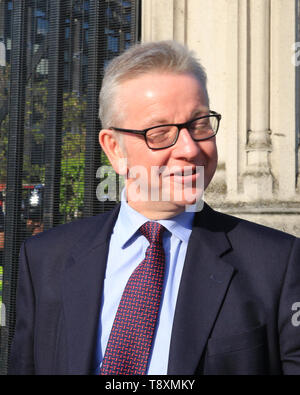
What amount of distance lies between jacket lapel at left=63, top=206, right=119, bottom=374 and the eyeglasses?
0.36 meters

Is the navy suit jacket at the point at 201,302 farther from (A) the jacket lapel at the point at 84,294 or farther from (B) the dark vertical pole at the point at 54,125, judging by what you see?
(B) the dark vertical pole at the point at 54,125

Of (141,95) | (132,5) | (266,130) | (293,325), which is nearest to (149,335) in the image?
(293,325)

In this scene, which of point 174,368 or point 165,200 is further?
point 165,200

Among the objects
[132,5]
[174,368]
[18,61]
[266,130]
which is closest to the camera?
[174,368]

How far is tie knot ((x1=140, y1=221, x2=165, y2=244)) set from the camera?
1318 mm

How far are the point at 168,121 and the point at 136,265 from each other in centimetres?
42

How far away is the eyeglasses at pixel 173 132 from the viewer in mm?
1229

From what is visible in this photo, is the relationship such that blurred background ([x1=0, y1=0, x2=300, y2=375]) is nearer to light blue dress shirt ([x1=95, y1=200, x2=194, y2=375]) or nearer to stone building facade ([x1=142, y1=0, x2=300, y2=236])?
stone building facade ([x1=142, y1=0, x2=300, y2=236])

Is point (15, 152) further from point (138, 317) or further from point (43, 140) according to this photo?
point (138, 317)

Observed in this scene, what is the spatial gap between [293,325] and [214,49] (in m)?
3.27

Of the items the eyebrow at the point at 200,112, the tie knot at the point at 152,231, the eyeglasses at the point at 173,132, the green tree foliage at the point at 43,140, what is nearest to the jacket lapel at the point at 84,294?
the tie knot at the point at 152,231

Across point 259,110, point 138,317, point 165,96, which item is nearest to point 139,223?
point 138,317

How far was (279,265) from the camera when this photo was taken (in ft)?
4.11
